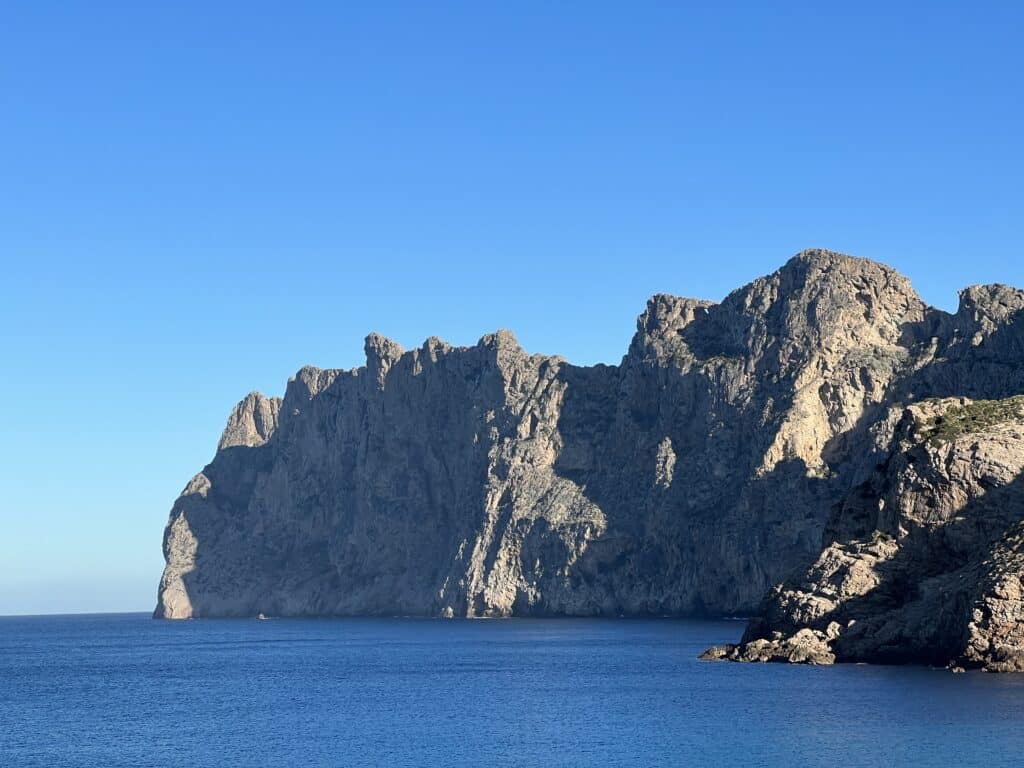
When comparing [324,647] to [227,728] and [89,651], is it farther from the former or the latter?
[227,728]

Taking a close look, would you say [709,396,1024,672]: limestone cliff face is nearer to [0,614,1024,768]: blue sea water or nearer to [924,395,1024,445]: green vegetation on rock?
[924,395,1024,445]: green vegetation on rock

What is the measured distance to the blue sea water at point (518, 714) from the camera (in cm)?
7075

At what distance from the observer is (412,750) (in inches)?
2970

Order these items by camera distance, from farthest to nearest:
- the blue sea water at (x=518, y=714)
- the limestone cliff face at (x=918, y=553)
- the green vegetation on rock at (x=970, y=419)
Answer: the green vegetation on rock at (x=970, y=419) < the limestone cliff face at (x=918, y=553) < the blue sea water at (x=518, y=714)

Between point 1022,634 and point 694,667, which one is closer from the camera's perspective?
point 1022,634

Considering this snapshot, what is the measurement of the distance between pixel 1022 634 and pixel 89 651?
457ft

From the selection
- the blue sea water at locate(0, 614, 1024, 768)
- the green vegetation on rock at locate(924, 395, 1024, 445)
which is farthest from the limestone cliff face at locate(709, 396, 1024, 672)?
the blue sea water at locate(0, 614, 1024, 768)

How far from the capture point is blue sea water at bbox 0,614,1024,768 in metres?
70.8

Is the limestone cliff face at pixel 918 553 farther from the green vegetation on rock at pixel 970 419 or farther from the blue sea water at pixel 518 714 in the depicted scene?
the blue sea water at pixel 518 714

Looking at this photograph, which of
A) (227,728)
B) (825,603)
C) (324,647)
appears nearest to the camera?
(227,728)

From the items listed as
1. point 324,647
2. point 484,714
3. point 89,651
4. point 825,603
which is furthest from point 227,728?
point 89,651

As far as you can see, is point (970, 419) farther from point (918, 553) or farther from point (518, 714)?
point (518, 714)

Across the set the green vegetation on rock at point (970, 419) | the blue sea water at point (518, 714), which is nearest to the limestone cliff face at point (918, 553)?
the green vegetation on rock at point (970, 419)

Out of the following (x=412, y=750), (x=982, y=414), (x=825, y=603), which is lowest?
(x=412, y=750)
